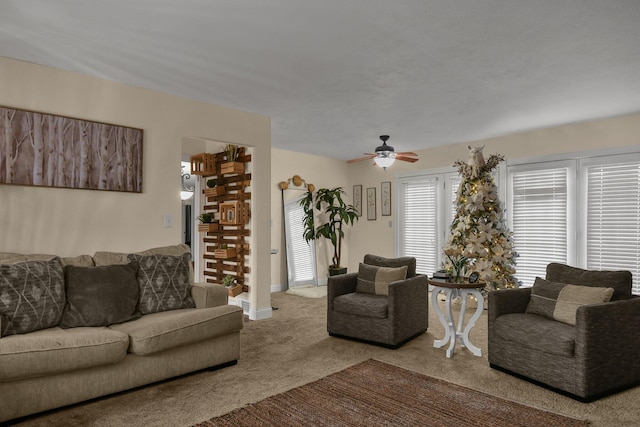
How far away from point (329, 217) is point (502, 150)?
10.5 ft

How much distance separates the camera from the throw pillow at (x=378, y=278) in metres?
4.30

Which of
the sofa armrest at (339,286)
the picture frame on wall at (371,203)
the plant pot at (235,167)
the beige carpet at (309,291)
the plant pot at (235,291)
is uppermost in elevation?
the plant pot at (235,167)

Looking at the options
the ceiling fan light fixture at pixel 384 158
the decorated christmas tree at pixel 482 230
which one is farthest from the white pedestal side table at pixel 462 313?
the ceiling fan light fixture at pixel 384 158

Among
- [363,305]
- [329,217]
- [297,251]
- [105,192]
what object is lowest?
[363,305]

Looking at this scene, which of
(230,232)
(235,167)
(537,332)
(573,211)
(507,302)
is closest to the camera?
(537,332)

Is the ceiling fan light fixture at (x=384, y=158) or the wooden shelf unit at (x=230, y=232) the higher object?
the ceiling fan light fixture at (x=384, y=158)

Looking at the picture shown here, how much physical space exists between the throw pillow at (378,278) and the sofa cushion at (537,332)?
1.17m

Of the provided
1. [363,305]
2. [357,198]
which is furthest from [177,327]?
[357,198]

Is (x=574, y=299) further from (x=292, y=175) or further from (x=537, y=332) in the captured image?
(x=292, y=175)

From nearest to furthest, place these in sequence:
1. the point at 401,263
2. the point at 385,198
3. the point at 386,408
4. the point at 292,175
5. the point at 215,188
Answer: the point at 386,408, the point at 401,263, the point at 215,188, the point at 292,175, the point at 385,198

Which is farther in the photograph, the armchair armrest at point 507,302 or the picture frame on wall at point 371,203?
the picture frame on wall at point 371,203

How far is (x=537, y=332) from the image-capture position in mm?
3016

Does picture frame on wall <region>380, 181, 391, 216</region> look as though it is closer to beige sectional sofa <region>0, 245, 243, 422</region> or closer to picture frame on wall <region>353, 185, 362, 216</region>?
picture frame on wall <region>353, 185, 362, 216</region>

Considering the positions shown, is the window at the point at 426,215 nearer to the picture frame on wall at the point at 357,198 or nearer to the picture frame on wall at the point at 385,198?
the picture frame on wall at the point at 385,198
